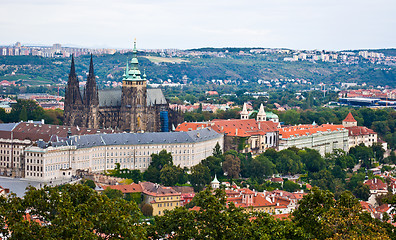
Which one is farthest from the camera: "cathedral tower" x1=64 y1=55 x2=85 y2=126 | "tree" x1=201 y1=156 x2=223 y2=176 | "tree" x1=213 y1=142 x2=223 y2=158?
"cathedral tower" x1=64 y1=55 x2=85 y2=126

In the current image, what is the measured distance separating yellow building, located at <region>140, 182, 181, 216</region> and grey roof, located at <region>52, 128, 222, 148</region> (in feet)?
54.9

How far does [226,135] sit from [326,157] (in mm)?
17358

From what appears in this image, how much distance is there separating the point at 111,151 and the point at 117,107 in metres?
28.3

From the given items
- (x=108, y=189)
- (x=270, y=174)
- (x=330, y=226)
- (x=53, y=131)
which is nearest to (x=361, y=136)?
(x=270, y=174)

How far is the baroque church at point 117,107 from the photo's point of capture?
140250 mm

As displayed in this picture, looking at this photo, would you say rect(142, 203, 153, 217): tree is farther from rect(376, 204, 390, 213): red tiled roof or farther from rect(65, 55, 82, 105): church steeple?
rect(65, 55, 82, 105): church steeple

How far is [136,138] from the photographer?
12219cm

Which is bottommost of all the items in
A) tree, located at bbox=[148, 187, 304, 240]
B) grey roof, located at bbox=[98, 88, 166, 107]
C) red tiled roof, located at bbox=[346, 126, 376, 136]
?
red tiled roof, located at bbox=[346, 126, 376, 136]

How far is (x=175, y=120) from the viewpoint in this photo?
15188cm

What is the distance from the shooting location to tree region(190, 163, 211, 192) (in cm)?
11012

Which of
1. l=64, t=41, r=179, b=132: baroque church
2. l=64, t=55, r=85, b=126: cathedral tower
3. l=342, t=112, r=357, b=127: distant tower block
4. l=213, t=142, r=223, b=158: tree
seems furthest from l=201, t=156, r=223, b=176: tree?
l=342, t=112, r=357, b=127: distant tower block

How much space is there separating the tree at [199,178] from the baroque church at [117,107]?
99.7 ft

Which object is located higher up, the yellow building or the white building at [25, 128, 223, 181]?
the white building at [25, 128, 223, 181]

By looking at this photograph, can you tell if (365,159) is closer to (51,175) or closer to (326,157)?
(326,157)
